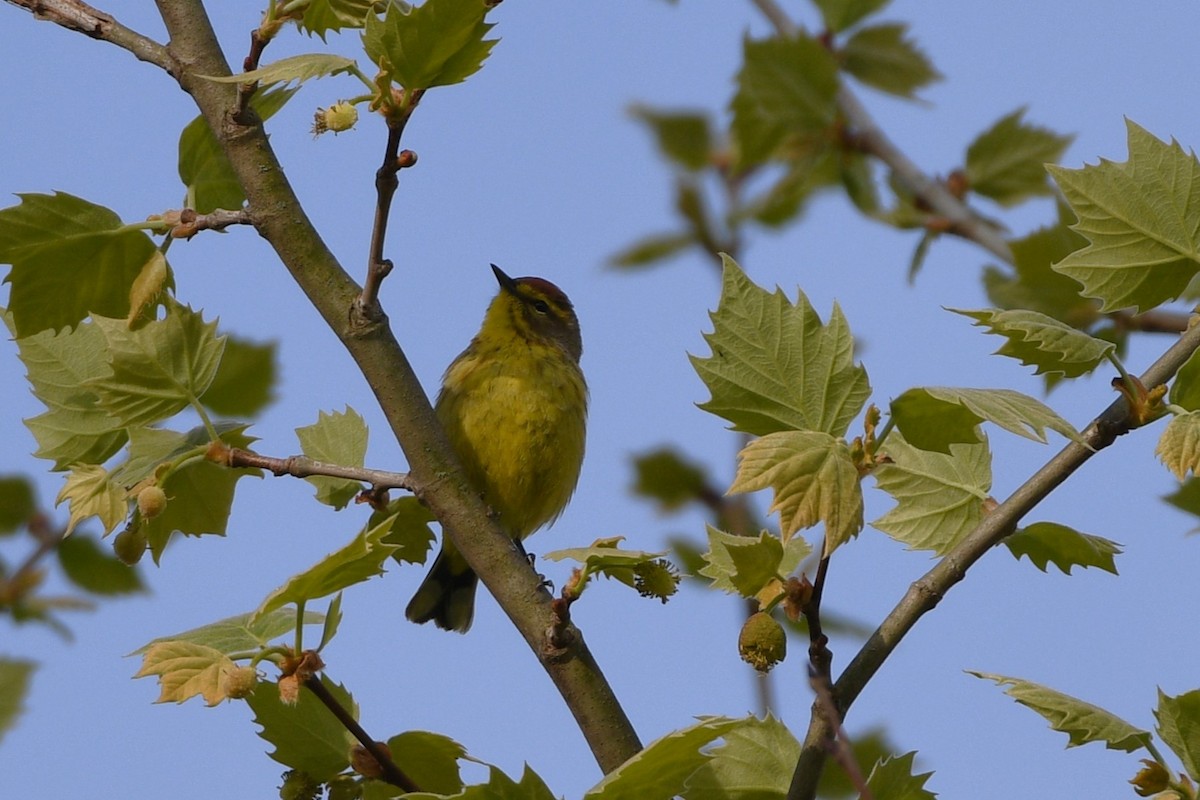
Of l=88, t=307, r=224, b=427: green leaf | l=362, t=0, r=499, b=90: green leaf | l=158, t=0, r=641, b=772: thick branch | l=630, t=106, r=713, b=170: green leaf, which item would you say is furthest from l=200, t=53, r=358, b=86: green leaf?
l=630, t=106, r=713, b=170: green leaf

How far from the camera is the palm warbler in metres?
5.17

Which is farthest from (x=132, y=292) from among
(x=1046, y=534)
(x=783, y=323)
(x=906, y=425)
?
(x=1046, y=534)

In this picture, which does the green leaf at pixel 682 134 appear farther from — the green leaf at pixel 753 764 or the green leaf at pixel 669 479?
the green leaf at pixel 753 764

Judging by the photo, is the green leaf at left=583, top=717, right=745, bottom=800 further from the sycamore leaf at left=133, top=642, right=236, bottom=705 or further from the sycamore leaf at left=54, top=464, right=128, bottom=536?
the sycamore leaf at left=54, top=464, right=128, bottom=536

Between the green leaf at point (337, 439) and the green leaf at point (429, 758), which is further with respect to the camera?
the green leaf at point (337, 439)

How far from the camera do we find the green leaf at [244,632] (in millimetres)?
2430

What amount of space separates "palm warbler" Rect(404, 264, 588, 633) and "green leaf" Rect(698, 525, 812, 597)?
2.46m

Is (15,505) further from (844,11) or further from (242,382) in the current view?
(844,11)

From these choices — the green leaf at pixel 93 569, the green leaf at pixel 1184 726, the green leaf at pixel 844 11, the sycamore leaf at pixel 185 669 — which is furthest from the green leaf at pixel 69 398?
the green leaf at pixel 844 11

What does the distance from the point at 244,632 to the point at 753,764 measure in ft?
3.09

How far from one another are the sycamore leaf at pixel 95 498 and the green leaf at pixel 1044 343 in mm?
1526

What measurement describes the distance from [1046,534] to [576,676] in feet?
2.90

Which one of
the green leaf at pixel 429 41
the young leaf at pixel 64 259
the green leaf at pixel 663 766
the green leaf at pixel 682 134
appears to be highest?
the green leaf at pixel 682 134

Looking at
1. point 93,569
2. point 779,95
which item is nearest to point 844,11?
point 779,95
